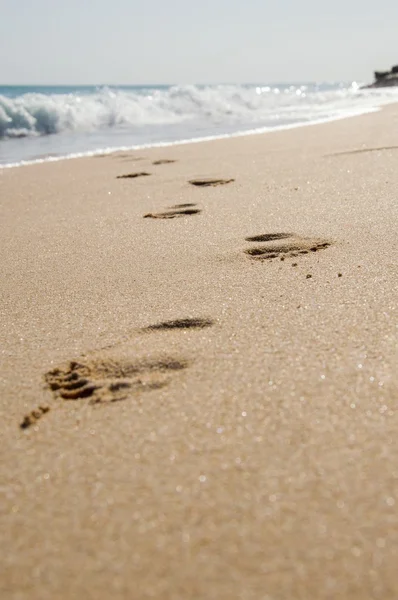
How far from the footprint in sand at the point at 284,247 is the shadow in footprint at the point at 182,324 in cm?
47

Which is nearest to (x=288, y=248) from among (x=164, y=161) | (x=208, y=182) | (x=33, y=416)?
(x=33, y=416)

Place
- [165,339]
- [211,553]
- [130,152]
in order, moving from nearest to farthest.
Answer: [211,553]
[165,339]
[130,152]

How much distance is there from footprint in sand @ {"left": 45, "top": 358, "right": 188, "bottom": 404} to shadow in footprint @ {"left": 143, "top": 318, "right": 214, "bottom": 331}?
0.53 ft

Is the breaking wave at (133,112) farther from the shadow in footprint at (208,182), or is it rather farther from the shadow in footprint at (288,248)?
the shadow in footprint at (288,248)

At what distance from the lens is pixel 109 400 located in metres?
1.01

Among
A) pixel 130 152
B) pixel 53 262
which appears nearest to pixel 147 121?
pixel 130 152

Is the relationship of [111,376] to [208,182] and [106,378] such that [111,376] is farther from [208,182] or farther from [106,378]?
[208,182]

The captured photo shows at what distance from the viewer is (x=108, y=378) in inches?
42.8

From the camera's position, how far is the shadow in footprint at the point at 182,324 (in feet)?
4.17

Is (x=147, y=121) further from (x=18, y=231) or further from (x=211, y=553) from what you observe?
(x=211, y=553)

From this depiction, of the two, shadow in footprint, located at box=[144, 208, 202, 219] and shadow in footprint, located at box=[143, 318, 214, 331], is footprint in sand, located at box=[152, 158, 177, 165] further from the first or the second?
shadow in footprint, located at box=[143, 318, 214, 331]

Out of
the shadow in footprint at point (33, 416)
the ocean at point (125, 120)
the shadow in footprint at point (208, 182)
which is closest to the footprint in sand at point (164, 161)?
the shadow in footprint at point (208, 182)

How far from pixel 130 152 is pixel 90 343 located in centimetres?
411

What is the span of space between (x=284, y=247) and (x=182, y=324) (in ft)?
1.95
